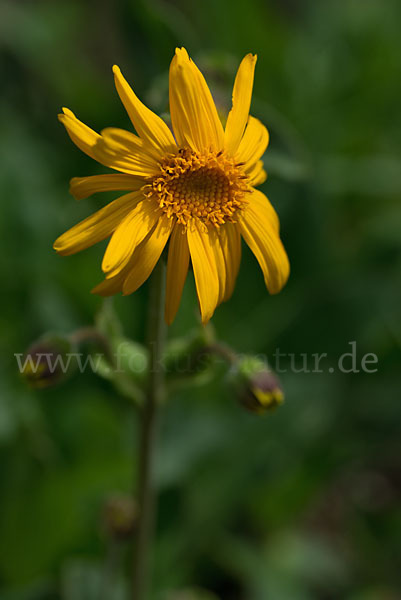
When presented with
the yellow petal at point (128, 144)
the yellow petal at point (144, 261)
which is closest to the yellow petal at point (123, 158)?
the yellow petal at point (128, 144)

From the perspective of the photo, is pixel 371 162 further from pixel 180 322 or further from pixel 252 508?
pixel 252 508

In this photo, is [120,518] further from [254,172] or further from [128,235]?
[254,172]

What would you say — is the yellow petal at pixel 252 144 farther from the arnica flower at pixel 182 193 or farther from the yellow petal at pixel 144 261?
the yellow petal at pixel 144 261

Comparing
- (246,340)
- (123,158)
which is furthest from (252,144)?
(246,340)

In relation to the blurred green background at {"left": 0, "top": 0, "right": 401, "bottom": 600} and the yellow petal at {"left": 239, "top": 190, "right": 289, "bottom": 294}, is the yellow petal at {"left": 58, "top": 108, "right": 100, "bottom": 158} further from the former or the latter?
the blurred green background at {"left": 0, "top": 0, "right": 401, "bottom": 600}

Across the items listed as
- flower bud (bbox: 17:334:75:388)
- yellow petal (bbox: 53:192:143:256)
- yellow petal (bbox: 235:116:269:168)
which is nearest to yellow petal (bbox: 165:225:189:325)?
yellow petal (bbox: 53:192:143:256)
